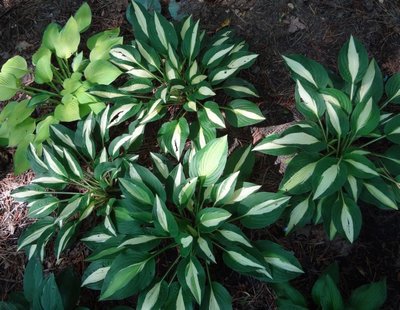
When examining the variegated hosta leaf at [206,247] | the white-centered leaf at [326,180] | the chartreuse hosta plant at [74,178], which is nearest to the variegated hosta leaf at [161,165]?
the chartreuse hosta plant at [74,178]

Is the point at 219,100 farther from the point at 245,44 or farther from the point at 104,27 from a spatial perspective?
the point at 104,27

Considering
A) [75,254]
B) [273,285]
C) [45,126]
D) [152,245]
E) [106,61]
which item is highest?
[106,61]

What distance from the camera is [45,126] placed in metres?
2.71

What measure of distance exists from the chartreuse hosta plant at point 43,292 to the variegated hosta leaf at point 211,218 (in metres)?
0.82

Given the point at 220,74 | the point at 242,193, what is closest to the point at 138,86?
Result: the point at 220,74

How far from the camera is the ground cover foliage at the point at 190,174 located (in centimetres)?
211

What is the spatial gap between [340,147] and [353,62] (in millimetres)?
487

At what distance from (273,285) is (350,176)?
73 centimetres

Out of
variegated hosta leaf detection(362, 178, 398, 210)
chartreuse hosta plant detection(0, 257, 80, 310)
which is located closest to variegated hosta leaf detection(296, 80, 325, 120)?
variegated hosta leaf detection(362, 178, 398, 210)

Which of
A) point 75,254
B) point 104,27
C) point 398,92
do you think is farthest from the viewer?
point 104,27

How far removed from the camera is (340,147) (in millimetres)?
2324

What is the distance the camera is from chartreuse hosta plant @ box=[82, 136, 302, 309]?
6.82ft

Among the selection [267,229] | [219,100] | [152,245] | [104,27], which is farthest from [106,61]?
[267,229]

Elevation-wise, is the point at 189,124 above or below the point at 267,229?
above
